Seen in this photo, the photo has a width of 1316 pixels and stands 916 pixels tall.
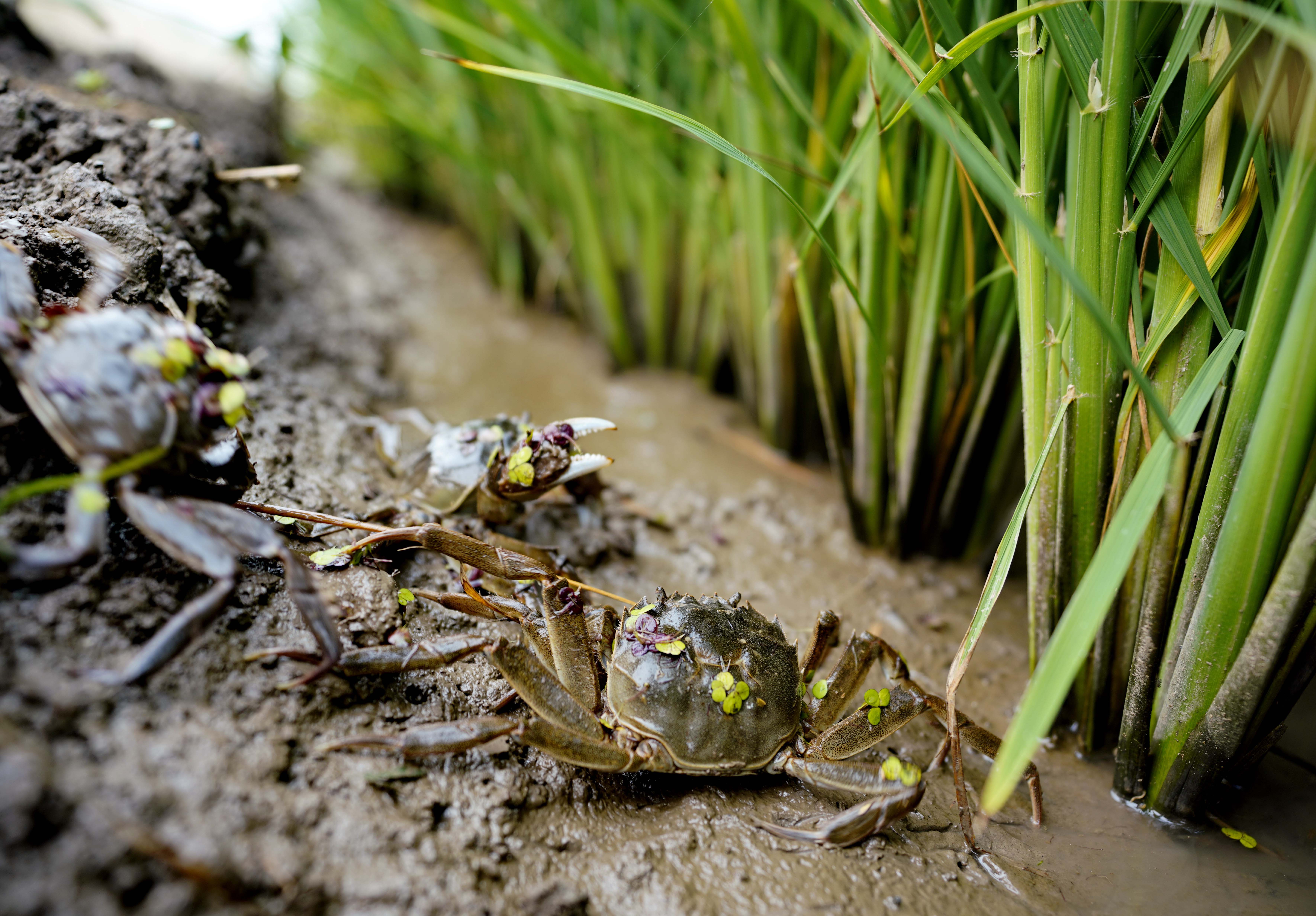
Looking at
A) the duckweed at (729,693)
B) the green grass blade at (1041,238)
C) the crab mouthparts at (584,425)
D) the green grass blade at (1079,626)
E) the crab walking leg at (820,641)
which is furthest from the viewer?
the crab mouthparts at (584,425)

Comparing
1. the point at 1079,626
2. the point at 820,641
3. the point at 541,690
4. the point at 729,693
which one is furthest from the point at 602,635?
the point at 1079,626

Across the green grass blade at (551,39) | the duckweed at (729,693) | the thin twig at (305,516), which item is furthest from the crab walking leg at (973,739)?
the green grass blade at (551,39)

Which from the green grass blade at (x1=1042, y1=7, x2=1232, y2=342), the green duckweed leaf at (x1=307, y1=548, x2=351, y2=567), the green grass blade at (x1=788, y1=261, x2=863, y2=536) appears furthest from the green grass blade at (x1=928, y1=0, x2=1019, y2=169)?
the green duckweed leaf at (x1=307, y1=548, x2=351, y2=567)

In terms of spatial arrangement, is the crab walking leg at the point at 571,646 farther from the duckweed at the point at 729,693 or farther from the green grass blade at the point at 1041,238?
the green grass blade at the point at 1041,238

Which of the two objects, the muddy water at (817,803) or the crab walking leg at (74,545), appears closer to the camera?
the crab walking leg at (74,545)

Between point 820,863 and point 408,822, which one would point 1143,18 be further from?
point 408,822

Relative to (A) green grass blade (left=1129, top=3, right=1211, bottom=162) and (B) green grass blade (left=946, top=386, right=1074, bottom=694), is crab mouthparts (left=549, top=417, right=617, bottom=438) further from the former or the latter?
(A) green grass blade (left=1129, top=3, right=1211, bottom=162)

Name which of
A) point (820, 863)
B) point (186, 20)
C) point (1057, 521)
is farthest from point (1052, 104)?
point (186, 20)
